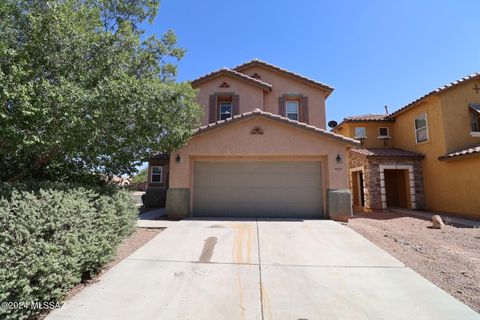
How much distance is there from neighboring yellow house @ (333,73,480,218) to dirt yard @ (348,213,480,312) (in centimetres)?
404

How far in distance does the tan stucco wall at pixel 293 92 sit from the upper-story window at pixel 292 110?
66cm

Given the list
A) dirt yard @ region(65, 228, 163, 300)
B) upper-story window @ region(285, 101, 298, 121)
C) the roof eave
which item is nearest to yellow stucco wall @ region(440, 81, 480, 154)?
upper-story window @ region(285, 101, 298, 121)

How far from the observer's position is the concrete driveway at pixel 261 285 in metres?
3.78

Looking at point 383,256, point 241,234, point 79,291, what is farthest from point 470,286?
point 79,291

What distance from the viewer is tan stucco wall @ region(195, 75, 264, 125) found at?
14.5m

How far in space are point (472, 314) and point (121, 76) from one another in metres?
7.62

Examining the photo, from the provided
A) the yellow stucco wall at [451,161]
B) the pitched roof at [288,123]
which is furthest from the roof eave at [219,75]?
the yellow stucco wall at [451,161]

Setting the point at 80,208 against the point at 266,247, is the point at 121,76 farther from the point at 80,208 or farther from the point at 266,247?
the point at 266,247

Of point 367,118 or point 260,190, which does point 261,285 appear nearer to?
point 260,190

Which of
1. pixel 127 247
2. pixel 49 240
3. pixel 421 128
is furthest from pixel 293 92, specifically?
pixel 49 240

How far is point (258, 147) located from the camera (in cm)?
1105

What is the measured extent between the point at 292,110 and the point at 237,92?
3.48 metres

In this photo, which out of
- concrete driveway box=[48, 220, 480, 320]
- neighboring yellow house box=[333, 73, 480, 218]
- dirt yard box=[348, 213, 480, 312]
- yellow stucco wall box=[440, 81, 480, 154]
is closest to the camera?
concrete driveway box=[48, 220, 480, 320]

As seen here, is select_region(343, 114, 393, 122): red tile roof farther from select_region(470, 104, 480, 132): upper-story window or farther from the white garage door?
the white garage door
